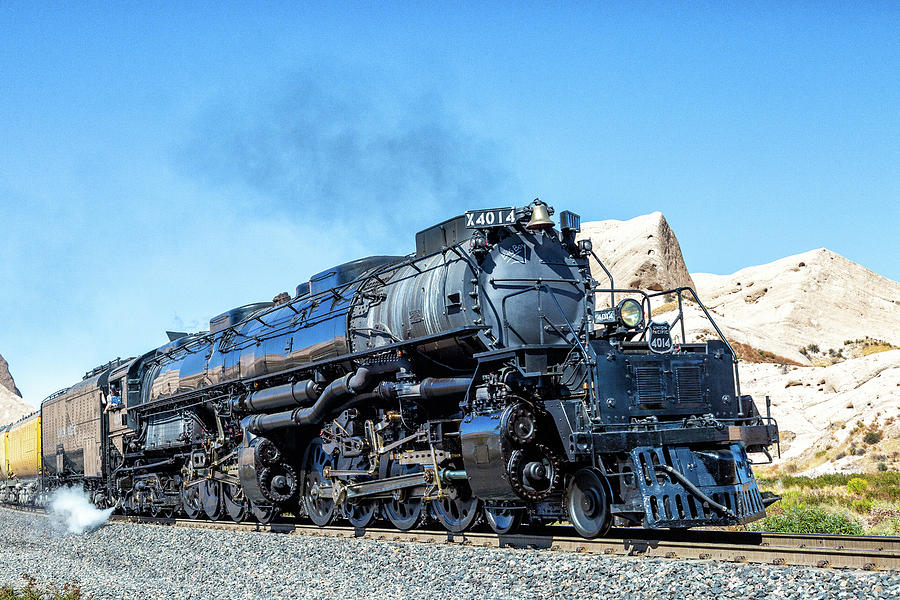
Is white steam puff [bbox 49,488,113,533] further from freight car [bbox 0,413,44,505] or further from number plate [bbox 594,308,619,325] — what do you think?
number plate [bbox 594,308,619,325]

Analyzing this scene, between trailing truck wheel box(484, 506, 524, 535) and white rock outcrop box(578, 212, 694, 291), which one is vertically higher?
white rock outcrop box(578, 212, 694, 291)

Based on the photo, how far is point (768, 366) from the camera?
42.2m

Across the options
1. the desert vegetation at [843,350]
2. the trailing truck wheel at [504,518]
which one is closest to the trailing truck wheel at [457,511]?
the trailing truck wheel at [504,518]

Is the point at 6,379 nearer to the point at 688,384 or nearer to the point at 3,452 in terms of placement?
the point at 3,452

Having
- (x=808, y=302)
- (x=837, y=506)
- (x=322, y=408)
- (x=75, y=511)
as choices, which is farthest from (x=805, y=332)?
(x=322, y=408)

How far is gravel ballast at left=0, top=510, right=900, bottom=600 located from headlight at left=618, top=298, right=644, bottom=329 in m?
3.38

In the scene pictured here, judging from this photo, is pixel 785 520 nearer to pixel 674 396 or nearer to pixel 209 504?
pixel 674 396

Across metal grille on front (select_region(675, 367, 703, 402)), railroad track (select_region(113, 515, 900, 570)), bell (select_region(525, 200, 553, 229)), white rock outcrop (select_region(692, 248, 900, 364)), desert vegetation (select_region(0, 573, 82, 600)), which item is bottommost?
desert vegetation (select_region(0, 573, 82, 600))

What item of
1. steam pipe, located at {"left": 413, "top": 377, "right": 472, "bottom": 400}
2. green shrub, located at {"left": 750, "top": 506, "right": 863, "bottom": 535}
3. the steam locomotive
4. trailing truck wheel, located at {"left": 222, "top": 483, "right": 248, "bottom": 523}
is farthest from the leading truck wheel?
trailing truck wheel, located at {"left": 222, "top": 483, "right": 248, "bottom": 523}

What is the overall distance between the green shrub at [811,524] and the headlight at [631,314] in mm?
4072

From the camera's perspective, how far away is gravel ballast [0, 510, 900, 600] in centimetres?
738

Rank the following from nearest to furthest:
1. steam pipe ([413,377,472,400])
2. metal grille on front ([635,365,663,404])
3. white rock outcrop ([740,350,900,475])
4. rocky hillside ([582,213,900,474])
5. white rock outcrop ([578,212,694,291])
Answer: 1. metal grille on front ([635,365,663,404])
2. steam pipe ([413,377,472,400])
3. white rock outcrop ([740,350,900,475])
4. rocky hillside ([582,213,900,474])
5. white rock outcrop ([578,212,694,291])

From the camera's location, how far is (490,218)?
12.0 m

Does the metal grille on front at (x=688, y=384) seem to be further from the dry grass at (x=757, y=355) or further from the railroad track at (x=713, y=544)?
the dry grass at (x=757, y=355)
